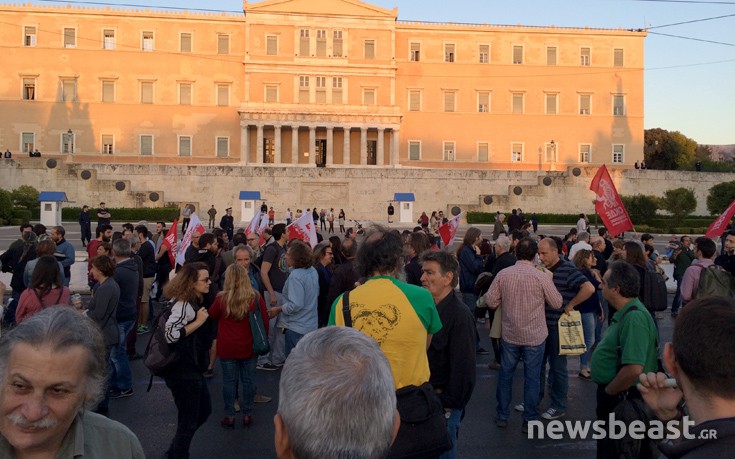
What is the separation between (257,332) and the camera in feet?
19.1

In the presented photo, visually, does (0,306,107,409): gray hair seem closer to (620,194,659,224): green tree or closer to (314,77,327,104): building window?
(620,194,659,224): green tree

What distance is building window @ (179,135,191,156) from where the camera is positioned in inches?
1964

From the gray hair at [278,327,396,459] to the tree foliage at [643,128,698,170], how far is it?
72.1 metres

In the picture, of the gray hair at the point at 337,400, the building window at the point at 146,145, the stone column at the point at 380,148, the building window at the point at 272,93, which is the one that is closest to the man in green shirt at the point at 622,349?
the gray hair at the point at 337,400

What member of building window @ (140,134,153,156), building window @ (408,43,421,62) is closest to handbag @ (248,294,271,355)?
building window @ (140,134,153,156)

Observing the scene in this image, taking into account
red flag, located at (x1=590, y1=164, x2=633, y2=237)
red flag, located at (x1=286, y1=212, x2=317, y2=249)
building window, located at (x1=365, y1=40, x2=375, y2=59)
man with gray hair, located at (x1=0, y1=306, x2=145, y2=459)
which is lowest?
man with gray hair, located at (x1=0, y1=306, x2=145, y2=459)

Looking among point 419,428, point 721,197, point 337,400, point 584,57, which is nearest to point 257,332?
point 419,428

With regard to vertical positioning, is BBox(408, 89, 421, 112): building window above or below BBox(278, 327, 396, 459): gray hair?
above

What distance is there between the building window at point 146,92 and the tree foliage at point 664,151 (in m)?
47.6

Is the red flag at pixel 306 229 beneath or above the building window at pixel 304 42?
beneath

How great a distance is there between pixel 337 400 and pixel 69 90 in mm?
52513

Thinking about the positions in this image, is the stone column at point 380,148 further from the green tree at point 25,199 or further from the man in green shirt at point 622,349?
the man in green shirt at point 622,349

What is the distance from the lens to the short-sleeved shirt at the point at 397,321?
3279mm

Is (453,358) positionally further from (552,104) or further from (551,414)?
(552,104)
